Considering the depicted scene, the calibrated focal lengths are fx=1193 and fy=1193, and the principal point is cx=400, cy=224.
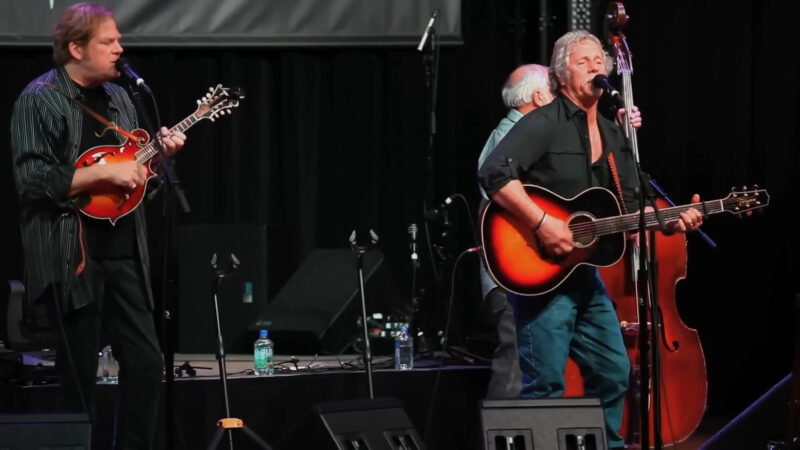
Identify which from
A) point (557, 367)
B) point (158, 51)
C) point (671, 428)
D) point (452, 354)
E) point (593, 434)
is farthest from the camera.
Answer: point (158, 51)

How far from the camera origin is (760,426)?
5.19 m

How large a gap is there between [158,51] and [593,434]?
440 centimetres

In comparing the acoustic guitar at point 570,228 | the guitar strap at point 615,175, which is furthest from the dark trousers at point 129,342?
the guitar strap at point 615,175

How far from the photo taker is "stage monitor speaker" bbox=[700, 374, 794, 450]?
5152 mm

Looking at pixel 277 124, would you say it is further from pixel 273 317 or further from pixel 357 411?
pixel 357 411

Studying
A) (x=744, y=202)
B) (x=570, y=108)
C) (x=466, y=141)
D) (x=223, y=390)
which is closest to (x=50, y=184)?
(x=223, y=390)

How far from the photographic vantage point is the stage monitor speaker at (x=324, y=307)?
22.3ft

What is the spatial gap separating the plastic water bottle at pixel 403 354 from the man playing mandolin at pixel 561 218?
5.32 feet

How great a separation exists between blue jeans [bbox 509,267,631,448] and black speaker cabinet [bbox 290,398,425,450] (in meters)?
0.65

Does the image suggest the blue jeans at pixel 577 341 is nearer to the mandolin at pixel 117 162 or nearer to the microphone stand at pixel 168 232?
the microphone stand at pixel 168 232

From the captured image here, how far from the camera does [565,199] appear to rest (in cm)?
479

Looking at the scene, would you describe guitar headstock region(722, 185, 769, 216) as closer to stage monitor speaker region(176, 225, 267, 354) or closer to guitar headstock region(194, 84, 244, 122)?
guitar headstock region(194, 84, 244, 122)

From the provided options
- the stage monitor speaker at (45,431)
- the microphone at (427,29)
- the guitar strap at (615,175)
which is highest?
the microphone at (427,29)

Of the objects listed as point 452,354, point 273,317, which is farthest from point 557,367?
point 273,317
